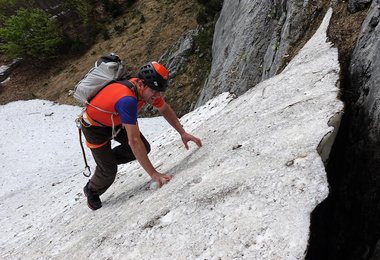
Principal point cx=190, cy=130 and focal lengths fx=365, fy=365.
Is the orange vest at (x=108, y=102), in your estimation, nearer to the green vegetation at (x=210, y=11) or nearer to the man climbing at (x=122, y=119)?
the man climbing at (x=122, y=119)

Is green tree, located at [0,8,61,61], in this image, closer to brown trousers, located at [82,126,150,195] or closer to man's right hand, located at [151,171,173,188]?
brown trousers, located at [82,126,150,195]

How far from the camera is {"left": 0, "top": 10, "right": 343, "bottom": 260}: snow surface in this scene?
10.4 ft

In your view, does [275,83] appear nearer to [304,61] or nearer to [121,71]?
[304,61]

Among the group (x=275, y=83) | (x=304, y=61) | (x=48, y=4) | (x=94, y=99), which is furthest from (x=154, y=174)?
(x=48, y=4)

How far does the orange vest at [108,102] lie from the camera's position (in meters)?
4.95

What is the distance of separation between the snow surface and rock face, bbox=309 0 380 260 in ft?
1.43

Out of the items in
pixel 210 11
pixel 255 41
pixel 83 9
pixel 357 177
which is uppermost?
pixel 255 41

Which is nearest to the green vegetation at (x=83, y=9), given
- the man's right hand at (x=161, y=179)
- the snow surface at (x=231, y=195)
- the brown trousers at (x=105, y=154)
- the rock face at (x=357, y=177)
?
the snow surface at (x=231, y=195)

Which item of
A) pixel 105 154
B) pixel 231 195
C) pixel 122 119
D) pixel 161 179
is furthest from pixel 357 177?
pixel 105 154

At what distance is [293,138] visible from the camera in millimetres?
4090

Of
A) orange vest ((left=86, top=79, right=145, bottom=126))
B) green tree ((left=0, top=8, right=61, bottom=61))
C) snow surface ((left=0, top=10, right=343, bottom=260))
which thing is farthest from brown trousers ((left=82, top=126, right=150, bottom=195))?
green tree ((left=0, top=8, right=61, bottom=61))

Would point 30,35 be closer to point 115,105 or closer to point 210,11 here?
point 210,11

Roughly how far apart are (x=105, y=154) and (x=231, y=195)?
2.94 metres

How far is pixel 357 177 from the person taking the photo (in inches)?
170
